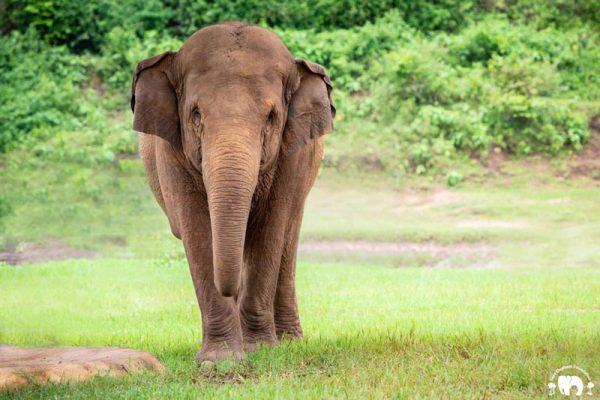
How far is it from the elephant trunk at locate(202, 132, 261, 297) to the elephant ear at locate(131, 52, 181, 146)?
780 mm

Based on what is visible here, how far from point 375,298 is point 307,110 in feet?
17.2

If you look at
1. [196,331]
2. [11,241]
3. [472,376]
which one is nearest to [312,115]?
[472,376]

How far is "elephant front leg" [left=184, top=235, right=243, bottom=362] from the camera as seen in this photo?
23.1ft

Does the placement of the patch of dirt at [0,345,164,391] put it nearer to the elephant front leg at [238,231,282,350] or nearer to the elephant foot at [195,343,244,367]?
the elephant foot at [195,343,244,367]

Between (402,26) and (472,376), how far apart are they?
1767 cm

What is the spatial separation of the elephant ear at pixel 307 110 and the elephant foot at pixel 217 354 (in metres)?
1.35

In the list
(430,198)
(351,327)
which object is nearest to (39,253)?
(430,198)

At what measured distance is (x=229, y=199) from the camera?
6.25 meters

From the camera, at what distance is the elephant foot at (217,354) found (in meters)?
6.87

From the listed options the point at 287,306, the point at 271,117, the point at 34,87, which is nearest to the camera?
the point at 271,117

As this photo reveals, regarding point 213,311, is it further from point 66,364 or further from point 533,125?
point 533,125

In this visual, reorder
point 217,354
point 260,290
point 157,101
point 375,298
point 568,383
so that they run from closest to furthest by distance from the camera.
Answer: point 568,383 → point 217,354 → point 157,101 → point 260,290 → point 375,298

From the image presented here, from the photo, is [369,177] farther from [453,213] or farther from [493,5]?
[493,5]

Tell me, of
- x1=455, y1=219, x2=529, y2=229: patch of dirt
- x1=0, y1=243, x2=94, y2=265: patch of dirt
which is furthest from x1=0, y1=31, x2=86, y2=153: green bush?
x1=455, y1=219, x2=529, y2=229: patch of dirt
